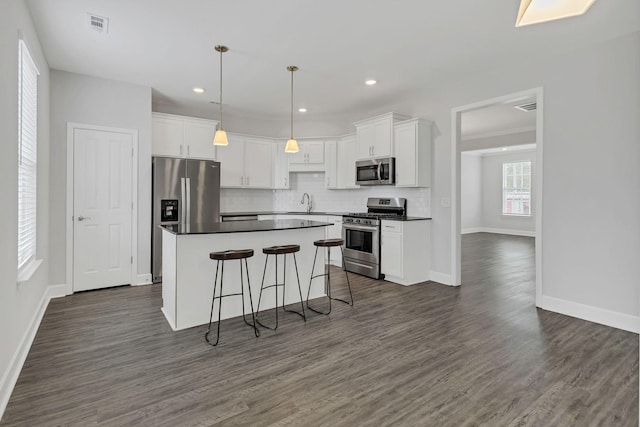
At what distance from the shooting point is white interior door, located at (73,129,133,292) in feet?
14.3

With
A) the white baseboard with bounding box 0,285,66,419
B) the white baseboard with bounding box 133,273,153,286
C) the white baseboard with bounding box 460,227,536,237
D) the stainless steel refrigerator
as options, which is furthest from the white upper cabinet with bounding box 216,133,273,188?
the white baseboard with bounding box 460,227,536,237

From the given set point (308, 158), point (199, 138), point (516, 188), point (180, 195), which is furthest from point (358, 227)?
point (516, 188)

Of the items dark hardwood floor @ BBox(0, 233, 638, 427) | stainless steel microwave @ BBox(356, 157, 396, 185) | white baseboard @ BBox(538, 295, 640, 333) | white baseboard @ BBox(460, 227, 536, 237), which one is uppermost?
stainless steel microwave @ BBox(356, 157, 396, 185)

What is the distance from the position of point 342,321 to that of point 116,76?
4.09m

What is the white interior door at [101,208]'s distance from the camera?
171 inches

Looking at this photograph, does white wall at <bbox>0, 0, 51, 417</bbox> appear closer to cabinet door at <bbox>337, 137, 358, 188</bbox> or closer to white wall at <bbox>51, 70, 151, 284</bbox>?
white wall at <bbox>51, 70, 151, 284</bbox>

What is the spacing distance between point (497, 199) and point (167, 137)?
34.1ft

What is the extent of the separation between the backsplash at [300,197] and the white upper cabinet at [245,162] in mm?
350

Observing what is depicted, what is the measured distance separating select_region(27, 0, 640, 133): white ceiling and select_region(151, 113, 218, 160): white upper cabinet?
497 millimetres

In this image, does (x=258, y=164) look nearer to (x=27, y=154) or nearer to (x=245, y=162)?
(x=245, y=162)

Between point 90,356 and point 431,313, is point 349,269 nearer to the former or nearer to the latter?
point 431,313

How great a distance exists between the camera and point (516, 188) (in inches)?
437

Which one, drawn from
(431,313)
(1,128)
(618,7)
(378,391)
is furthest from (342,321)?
(618,7)

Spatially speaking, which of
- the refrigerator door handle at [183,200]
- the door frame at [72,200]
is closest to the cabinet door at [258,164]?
the refrigerator door handle at [183,200]
